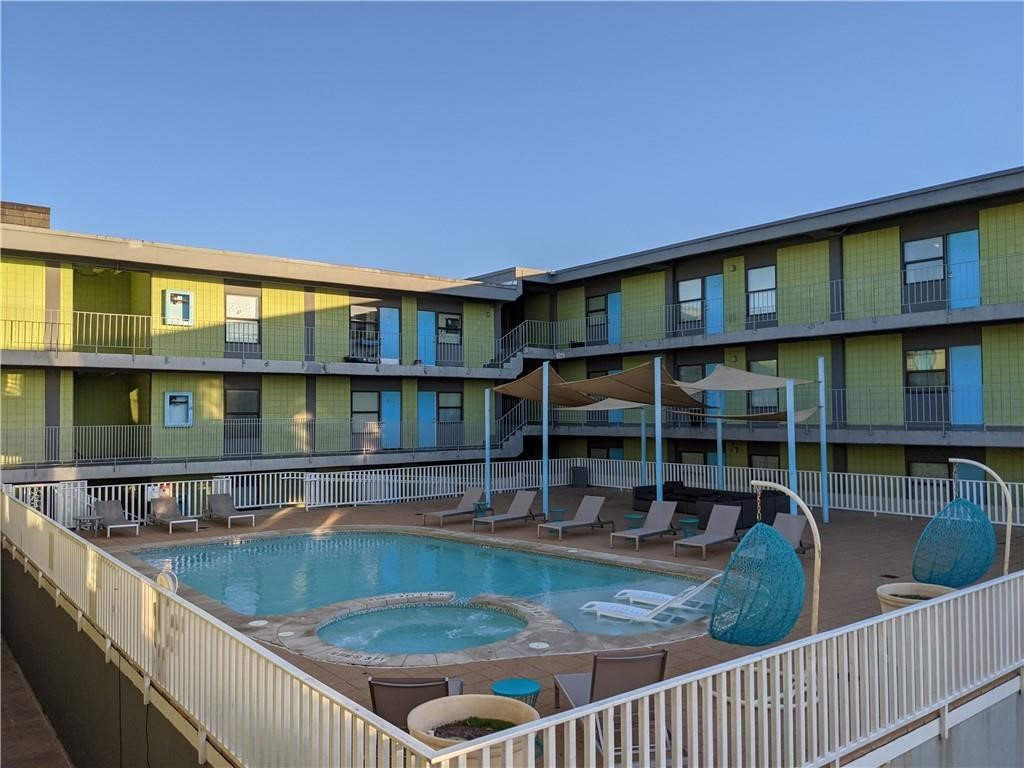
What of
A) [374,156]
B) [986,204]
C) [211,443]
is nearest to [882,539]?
[986,204]

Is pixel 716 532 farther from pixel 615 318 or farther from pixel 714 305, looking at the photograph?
pixel 615 318

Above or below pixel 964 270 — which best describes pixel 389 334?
below

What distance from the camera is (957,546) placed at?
924 cm

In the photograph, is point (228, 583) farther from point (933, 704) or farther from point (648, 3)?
point (648, 3)

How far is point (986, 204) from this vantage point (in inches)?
778

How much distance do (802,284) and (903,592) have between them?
16.9 metres

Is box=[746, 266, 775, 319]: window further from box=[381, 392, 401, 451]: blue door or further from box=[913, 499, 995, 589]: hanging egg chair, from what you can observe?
box=[913, 499, 995, 589]: hanging egg chair

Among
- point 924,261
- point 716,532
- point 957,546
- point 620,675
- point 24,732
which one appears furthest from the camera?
point 924,261

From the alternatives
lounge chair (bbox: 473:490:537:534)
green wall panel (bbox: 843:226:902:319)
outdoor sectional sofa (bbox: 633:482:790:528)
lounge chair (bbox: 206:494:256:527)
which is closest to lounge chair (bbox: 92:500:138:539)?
lounge chair (bbox: 206:494:256:527)

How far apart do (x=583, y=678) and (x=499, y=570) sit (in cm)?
845

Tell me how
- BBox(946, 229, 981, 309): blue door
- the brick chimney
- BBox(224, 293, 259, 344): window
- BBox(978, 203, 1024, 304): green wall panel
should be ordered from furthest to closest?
BBox(224, 293, 259, 344): window → the brick chimney → BBox(946, 229, 981, 309): blue door → BBox(978, 203, 1024, 304): green wall panel

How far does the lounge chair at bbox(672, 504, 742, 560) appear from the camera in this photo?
14.8 m

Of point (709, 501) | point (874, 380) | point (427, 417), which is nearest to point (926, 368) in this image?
point (874, 380)

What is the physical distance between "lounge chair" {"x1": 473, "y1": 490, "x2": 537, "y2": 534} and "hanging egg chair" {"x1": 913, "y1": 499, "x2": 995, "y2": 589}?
10719mm
